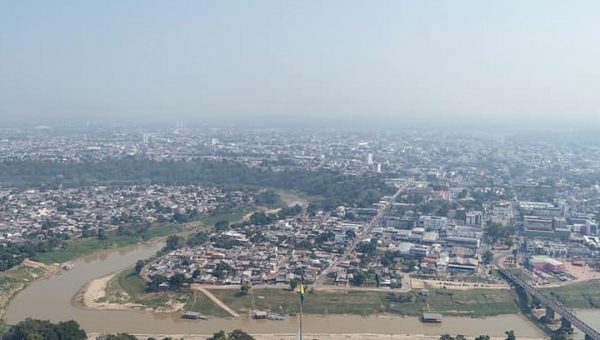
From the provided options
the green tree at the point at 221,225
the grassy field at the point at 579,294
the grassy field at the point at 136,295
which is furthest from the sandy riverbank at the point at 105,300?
the grassy field at the point at 579,294

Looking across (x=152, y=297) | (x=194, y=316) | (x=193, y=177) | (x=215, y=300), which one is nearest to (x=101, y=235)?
(x=152, y=297)

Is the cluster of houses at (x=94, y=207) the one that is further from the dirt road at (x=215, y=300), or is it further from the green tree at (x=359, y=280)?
the green tree at (x=359, y=280)

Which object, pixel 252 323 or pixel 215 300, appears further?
pixel 215 300

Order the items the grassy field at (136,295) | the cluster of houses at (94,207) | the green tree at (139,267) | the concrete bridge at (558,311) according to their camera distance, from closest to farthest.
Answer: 1. the concrete bridge at (558,311)
2. the grassy field at (136,295)
3. the green tree at (139,267)
4. the cluster of houses at (94,207)

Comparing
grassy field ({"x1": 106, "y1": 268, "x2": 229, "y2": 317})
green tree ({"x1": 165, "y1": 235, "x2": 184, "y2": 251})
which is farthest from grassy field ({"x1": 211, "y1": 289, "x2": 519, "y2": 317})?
green tree ({"x1": 165, "y1": 235, "x2": 184, "y2": 251})

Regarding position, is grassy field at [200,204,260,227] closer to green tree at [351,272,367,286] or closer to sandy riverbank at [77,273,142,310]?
sandy riverbank at [77,273,142,310]

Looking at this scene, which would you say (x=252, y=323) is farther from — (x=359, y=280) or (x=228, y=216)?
(x=228, y=216)
